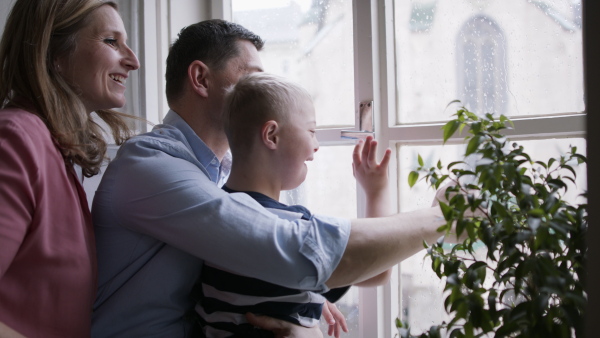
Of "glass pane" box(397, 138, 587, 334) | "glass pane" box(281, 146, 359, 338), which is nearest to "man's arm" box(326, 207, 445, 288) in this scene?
"glass pane" box(397, 138, 587, 334)

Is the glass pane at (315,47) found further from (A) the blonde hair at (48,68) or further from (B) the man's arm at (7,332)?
(B) the man's arm at (7,332)

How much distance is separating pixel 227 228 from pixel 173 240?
0.48ft

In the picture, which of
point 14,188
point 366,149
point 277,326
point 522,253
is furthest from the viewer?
point 366,149

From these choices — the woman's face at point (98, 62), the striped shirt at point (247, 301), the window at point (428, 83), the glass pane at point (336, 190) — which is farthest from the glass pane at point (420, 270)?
the woman's face at point (98, 62)

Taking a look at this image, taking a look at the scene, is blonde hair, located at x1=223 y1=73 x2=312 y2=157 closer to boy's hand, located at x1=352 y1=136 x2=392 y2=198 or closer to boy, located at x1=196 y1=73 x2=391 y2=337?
boy, located at x1=196 y1=73 x2=391 y2=337

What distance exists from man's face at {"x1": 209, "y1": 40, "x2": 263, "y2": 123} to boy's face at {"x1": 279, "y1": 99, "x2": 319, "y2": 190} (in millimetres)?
273

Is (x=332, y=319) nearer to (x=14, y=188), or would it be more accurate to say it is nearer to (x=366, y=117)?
(x=366, y=117)

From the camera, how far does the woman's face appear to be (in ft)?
4.56

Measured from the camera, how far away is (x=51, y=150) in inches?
47.5

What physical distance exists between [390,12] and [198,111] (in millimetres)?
732

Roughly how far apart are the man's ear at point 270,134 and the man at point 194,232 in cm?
17

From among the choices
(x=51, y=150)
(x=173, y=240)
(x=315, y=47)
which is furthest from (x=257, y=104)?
(x=315, y=47)

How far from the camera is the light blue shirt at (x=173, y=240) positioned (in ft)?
3.60

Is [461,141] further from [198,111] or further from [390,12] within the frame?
[198,111]
